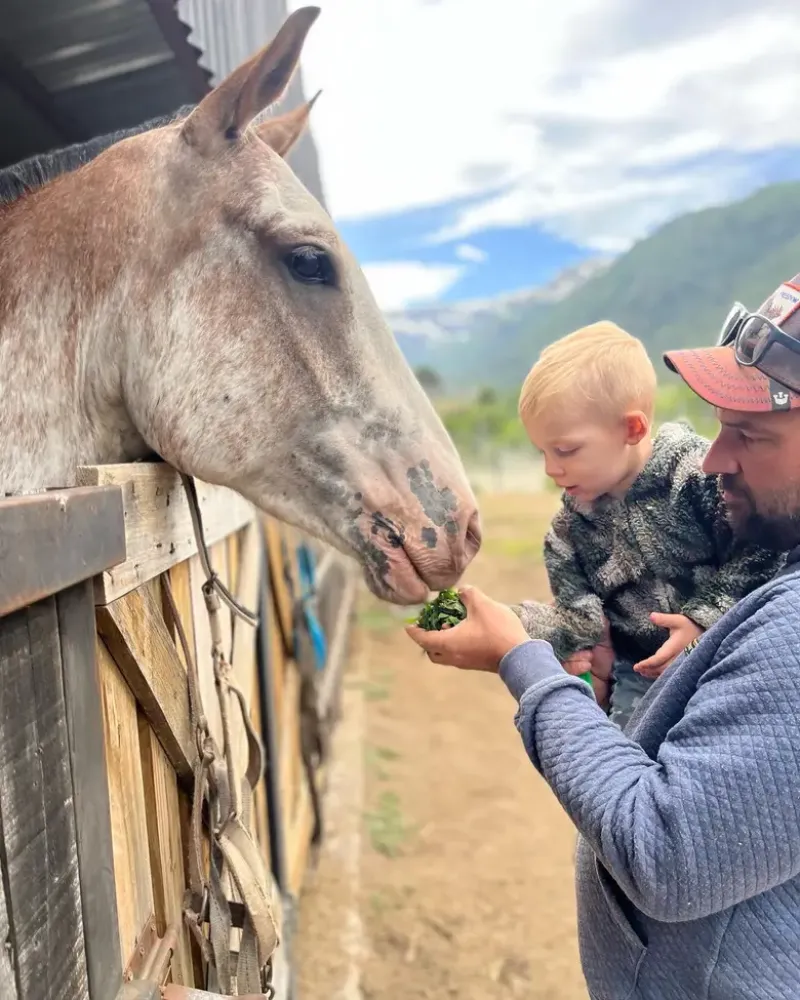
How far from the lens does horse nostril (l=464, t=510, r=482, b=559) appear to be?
1677mm

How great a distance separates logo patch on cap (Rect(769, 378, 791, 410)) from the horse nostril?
0.67 m

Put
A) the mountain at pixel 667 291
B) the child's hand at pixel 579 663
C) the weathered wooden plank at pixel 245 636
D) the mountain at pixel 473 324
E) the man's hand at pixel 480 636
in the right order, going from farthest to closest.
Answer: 1. the mountain at pixel 473 324
2. the mountain at pixel 667 291
3. the weathered wooden plank at pixel 245 636
4. the child's hand at pixel 579 663
5. the man's hand at pixel 480 636

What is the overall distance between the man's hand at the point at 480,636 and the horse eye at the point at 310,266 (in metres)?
0.76

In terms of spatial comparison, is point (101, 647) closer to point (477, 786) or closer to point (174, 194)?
point (174, 194)

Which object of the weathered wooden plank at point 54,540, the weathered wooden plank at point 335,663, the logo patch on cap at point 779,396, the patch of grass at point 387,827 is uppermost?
the logo patch on cap at point 779,396

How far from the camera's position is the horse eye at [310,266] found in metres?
1.66

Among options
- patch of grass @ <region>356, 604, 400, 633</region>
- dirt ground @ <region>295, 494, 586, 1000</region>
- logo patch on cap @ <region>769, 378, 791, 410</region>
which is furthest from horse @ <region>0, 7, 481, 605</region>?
patch of grass @ <region>356, 604, 400, 633</region>

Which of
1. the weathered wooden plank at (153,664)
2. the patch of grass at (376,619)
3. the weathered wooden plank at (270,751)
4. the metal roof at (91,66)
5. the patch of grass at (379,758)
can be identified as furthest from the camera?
the patch of grass at (376,619)

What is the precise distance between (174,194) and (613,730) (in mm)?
1388

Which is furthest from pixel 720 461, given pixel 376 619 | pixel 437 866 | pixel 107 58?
pixel 376 619

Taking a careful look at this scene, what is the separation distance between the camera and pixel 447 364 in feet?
235

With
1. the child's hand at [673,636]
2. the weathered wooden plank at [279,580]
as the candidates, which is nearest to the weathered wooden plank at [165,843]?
the child's hand at [673,636]

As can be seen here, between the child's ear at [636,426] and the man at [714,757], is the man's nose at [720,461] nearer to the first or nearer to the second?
the man at [714,757]

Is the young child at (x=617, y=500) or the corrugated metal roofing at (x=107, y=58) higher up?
the corrugated metal roofing at (x=107, y=58)
